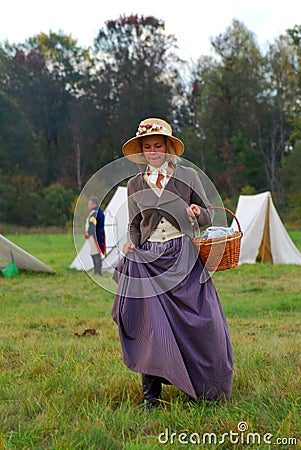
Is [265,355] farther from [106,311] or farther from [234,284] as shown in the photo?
[234,284]

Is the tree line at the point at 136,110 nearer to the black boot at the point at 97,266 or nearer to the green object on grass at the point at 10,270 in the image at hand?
the green object on grass at the point at 10,270

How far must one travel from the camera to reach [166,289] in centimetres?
302

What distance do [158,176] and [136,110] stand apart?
27743 mm

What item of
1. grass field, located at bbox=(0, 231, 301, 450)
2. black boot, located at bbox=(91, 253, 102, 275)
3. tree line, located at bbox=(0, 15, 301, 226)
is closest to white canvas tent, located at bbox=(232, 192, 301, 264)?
black boot, located at bbox=(91, 253, 102, 275)

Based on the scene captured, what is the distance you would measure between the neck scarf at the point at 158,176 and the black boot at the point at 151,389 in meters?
0.97

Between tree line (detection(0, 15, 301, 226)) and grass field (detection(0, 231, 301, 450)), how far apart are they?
2149 cm

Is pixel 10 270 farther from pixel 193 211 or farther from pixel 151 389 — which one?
pixel 193 211

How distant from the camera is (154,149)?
3.15m

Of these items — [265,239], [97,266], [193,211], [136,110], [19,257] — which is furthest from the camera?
[136,110]

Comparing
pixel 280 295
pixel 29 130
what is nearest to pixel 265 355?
pixel 280 295

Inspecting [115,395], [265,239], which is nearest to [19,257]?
[265,239]

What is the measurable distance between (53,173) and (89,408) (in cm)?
2935

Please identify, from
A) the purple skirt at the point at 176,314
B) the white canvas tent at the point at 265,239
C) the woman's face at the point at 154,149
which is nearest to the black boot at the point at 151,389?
the purple skirt at the point at 176,314

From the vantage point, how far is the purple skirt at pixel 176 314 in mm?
2984
